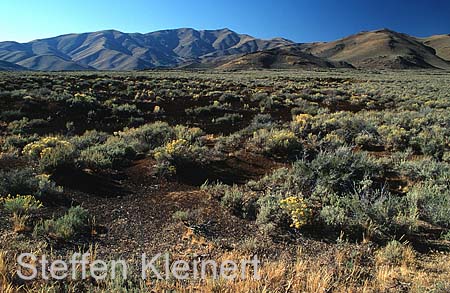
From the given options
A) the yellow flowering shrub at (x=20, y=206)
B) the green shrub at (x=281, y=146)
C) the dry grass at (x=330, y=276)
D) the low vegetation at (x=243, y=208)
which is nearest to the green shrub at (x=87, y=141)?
the low vegetation at (x=243, y=208)

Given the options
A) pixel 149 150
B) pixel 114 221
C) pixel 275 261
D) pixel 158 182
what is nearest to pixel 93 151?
pixel 149 150

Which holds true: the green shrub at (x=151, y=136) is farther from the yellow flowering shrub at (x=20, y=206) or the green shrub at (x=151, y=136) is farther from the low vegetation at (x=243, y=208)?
the yellow flowering shrub at (x=20, y=206)

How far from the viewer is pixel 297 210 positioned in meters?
5.62

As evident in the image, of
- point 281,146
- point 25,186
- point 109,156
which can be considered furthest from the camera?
point 281,146

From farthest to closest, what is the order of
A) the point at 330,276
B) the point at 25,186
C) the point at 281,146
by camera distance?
the point at 281,146, the point at 25,186, the point at 330,276

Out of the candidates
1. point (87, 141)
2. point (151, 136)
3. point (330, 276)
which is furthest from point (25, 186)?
point (330, 276)

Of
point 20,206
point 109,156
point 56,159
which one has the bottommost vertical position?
point 20,206

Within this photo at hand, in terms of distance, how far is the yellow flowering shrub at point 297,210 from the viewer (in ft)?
18.1

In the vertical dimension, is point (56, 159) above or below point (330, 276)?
above

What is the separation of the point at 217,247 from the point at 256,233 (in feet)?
2.73

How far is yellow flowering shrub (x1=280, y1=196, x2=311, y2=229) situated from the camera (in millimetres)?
5530

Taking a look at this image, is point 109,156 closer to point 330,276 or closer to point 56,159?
point 56,159

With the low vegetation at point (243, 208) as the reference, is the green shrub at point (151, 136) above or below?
above

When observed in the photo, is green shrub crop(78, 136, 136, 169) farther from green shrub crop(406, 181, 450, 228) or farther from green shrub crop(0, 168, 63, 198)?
green shrub crop(406, 181, 450, 228)
